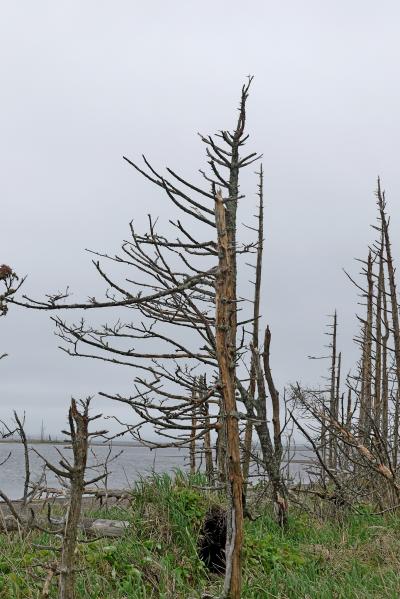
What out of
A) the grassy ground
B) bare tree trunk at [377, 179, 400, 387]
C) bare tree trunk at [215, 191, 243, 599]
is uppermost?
bare tree trunk at [377, 179, 400, 387]

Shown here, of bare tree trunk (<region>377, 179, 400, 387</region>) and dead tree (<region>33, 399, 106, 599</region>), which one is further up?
bare tree trunk (<region>377, 179, 400, 387</region>)

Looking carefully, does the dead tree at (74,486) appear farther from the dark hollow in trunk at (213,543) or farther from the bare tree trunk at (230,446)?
the dark hollow in trunk at (213,543)

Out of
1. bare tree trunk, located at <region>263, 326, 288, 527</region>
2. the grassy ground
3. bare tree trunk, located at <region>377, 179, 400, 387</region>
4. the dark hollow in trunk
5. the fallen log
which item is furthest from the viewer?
bare tree trunk, located at <region>377, 179, 400, 387</region>

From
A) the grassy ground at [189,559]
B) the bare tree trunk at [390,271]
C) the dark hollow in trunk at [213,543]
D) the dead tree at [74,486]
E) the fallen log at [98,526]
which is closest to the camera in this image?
the dead tree at [74,486]

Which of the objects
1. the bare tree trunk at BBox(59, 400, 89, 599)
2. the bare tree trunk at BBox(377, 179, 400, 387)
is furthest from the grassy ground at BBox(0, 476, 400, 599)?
the bare tree trunk at BBox(377, 179, 400, 387)

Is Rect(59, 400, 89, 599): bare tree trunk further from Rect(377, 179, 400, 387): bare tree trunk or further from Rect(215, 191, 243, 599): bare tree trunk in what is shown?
Rect(377, 179, 400, 387): bare tree trunk

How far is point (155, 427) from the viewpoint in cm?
650

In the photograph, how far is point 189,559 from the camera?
23.2 ft

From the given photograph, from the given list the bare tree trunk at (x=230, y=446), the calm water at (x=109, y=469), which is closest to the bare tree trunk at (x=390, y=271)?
the calm water at (x=109, y=469)

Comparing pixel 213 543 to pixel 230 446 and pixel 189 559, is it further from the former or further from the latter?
pixel 230 446

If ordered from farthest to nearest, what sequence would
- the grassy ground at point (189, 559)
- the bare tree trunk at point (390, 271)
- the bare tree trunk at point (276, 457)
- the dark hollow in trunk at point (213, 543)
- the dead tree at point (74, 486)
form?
1. the bare tree trunk at point (390, 271)
2. the bare tree trunk at point (276, 457)
3. the dark hollow in trunk at point (213, 543)
4. the grassy ground at point (189, 559)
5. the dead tree at point (74, 486)

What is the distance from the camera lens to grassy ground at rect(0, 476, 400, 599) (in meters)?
5.94

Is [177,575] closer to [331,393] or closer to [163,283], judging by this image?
[163,283]

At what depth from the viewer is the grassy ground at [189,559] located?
594cm
